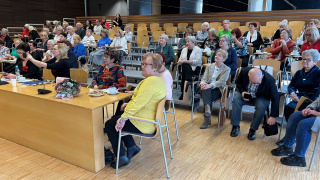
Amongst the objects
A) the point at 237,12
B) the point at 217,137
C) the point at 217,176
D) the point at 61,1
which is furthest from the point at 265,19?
the point at 61,1

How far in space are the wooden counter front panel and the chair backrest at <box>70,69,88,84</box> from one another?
921mm

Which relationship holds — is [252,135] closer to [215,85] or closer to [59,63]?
[215,85]

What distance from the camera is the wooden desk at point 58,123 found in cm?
249

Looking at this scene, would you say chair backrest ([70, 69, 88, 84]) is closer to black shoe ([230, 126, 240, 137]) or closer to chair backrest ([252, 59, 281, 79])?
black shoe ([230, 126, 240, 137])

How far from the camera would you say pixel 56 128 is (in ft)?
8.85

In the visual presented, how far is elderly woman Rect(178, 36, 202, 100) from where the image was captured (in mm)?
4613

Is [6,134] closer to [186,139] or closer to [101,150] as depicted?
[101,150]

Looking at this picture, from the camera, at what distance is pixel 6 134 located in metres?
→ 3.28

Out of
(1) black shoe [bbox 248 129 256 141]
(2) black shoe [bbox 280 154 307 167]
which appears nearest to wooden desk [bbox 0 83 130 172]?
(1) black shoe [bbox 248 129 256 141]

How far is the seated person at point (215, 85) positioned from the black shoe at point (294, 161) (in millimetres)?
1229

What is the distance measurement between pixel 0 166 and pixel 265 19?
8.42 meters

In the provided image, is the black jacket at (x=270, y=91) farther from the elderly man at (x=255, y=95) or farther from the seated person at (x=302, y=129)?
the seated person at (x=302, y=129)

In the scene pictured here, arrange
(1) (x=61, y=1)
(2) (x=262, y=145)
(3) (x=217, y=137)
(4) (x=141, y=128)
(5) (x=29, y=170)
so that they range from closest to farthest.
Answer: (4) (x=141, y=128) < (5) (x=29, y=170) < (2) (x=262, y=145) < (3) (x=217, y=137) < (1) (x=61, y=1)

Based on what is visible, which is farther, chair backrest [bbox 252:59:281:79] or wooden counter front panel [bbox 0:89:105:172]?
chair backrest [bbox 252:59:281:79]
